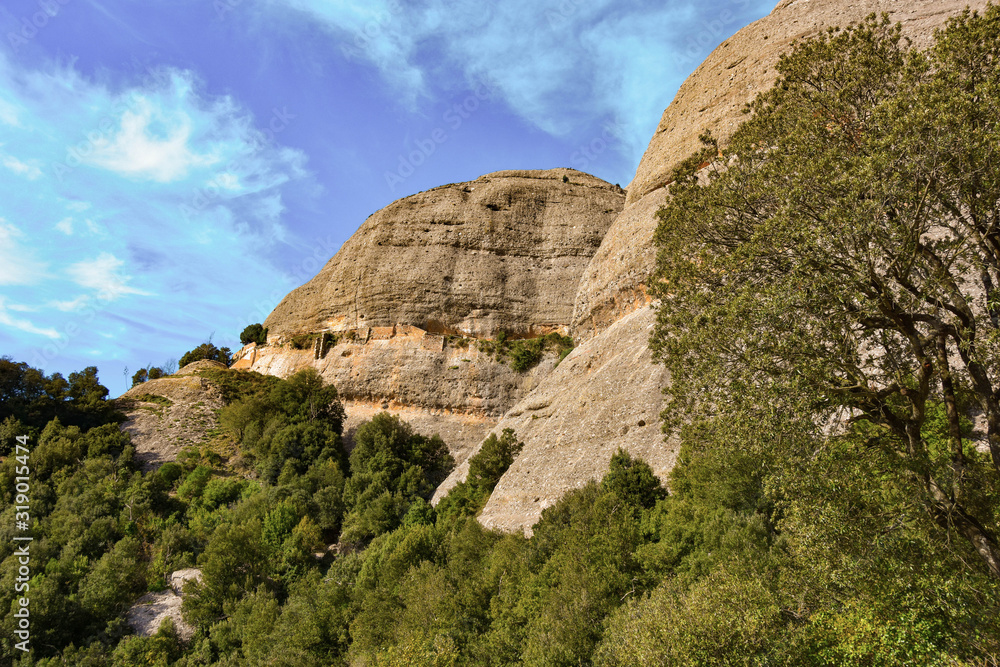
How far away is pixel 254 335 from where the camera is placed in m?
45.3

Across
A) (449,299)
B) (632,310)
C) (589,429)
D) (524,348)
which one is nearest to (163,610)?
(589,429)

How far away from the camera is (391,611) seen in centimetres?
1964

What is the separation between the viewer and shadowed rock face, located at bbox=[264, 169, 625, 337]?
37656 millimetres

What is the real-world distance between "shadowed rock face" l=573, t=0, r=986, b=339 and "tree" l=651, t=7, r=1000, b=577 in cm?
1491

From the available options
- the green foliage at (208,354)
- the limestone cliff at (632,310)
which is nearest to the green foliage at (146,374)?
the green foliage at (208,354)

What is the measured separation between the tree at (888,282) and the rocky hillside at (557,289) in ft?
31.0

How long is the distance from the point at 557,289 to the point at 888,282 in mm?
28786

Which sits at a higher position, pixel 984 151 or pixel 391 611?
pixel 984 151

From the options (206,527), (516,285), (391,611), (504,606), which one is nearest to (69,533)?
(206,527)

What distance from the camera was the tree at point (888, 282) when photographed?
8.66 m

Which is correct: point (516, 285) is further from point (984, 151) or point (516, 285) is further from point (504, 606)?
point (984, 151)

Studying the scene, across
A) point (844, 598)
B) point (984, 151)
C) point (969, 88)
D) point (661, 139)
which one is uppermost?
point (661, 139)

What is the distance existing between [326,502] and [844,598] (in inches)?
917

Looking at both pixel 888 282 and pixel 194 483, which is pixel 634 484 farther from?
pixel 194 483
